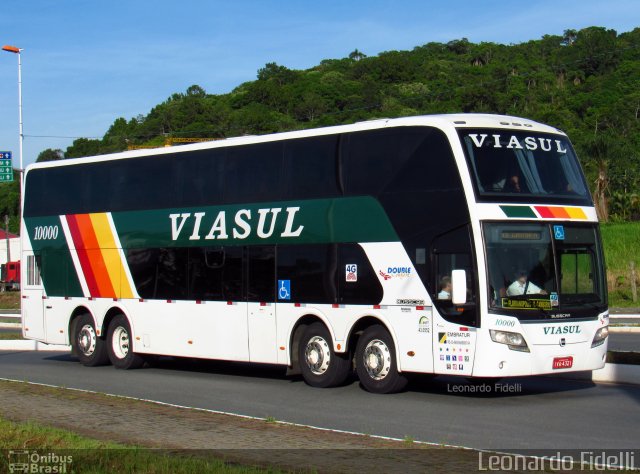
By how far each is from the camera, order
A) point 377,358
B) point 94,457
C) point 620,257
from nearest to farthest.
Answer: point 94,457 < point 377,358 < point 620,257

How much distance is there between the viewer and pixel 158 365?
2239 centimetres

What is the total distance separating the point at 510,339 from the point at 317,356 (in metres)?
3.88

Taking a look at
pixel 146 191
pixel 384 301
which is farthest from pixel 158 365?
pixel 384 301

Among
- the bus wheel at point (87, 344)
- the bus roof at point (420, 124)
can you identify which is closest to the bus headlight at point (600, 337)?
the bus roof at point (420, 124)

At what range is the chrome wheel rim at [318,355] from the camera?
55.0 feet

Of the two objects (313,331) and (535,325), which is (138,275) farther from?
(535,325)

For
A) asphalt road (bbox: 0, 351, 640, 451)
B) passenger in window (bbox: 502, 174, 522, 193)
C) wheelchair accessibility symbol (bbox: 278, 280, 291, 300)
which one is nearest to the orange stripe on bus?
asphalt road (bbox: 0, 351, 640, 451)

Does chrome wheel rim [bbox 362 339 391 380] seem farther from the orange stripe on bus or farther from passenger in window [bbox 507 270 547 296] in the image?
the orange stripe on bus

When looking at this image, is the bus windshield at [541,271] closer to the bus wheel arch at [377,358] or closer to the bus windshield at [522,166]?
the bus windshield at [522,166]

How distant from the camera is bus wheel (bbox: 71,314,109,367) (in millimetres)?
21734

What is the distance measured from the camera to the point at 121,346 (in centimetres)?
2130

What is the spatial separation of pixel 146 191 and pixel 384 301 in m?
6.77

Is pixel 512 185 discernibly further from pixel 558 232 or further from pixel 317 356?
pixel 317 356

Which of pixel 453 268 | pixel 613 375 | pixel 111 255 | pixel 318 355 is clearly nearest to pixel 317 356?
pixel 318 355
